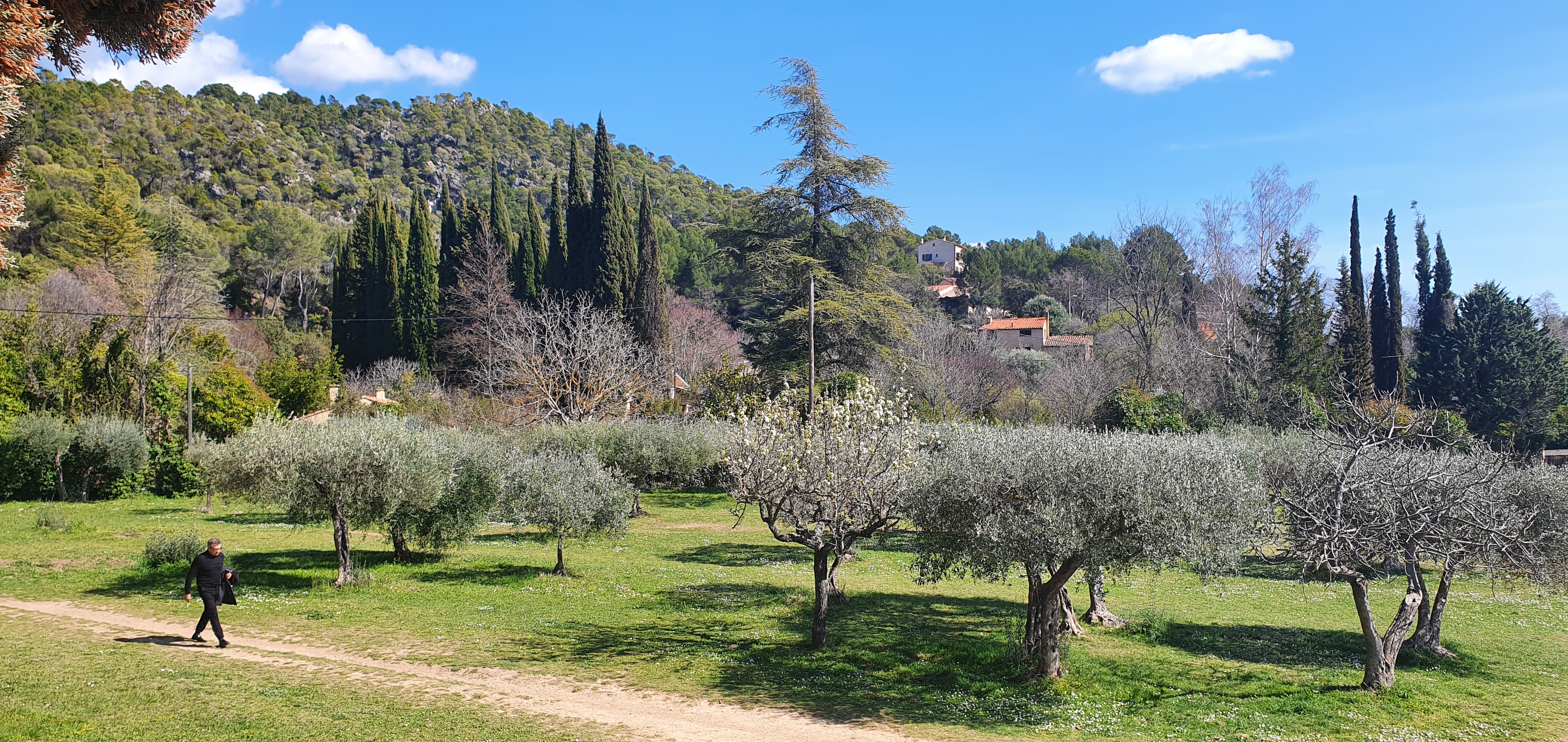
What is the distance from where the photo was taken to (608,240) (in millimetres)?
53375

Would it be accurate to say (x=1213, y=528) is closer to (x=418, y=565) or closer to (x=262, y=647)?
(x=262, y=647)

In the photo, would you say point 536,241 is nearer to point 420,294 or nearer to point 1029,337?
point 420,294

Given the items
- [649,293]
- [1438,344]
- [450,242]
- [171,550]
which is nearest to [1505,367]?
[1438,344]

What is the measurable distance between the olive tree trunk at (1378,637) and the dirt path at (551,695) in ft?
22.5

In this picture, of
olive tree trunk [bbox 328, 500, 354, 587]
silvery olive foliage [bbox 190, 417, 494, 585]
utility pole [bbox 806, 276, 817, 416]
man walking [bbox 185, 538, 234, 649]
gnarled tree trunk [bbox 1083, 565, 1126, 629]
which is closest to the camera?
man walking [bbox 185, 538, 234, 649]

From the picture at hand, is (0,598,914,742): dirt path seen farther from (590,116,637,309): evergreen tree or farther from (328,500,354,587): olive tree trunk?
(590,116,637,309): evergreen tree

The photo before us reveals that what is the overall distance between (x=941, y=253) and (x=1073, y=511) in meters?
118

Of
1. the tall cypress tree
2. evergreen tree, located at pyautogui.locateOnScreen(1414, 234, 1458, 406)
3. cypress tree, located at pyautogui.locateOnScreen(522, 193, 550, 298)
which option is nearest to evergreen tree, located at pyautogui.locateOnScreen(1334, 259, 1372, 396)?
evergreen tree, located at pyautogui.locateOnScreen(1414, 234, 1458, 406)

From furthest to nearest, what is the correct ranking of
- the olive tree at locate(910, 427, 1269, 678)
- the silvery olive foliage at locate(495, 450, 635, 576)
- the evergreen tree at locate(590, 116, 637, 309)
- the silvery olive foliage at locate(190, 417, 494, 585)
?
the evergreen tree at locate(590, 116, 637, 309) < the silvery olive foliage at locate(495, 450, 635, 576) < the silvery olive foliage at locate(190, 417, 494, 585) < the olive tree at locate(910, 427, 1269, 678)

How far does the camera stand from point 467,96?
16150 cm

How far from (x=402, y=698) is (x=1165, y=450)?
10.8m

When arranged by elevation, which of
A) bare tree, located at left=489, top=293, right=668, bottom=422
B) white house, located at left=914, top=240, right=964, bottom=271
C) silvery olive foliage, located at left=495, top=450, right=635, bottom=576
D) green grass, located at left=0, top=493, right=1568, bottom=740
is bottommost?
green grass, located at left=0, top=493, right=1568, bottom=740

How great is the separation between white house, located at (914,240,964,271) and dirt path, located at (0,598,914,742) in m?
110

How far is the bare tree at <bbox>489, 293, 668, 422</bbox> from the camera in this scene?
38.3m
